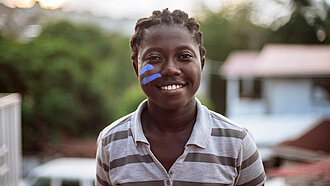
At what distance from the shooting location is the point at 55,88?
7398 mm

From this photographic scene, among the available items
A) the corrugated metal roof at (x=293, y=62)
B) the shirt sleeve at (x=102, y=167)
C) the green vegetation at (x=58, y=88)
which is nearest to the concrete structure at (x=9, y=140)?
the shirt sleeve at (x=102, y=167)

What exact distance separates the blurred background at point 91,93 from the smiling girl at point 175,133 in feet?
8.28

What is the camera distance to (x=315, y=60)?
10609 millimetres

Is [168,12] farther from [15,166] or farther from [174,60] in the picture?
[15,166]

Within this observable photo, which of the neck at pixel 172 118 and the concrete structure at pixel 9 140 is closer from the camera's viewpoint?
the neck at pixel 172 118

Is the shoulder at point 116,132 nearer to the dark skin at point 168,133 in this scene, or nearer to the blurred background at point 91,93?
the dark skin at point 168,133

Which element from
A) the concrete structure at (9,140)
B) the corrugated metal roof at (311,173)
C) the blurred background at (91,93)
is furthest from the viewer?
the blurred background at (91,93)

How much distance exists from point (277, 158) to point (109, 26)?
7.85m

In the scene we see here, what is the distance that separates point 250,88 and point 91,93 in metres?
12.4

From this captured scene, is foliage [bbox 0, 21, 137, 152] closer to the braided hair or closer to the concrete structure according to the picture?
the concrete structure

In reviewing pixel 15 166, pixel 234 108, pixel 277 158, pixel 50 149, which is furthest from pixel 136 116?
pixel 234 108

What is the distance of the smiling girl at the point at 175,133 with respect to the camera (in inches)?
53.3

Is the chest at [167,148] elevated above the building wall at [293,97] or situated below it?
above

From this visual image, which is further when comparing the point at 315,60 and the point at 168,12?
the point at 315,60
